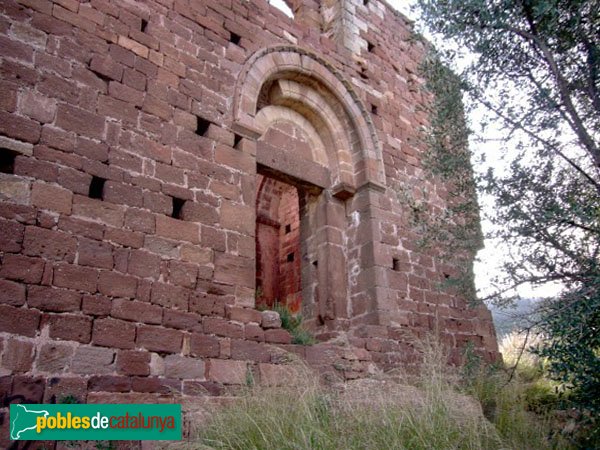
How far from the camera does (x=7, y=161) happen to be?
4.79 meters

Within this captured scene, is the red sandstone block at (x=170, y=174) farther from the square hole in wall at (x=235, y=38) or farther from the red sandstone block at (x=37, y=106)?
the square hole in wall at (x=235, y=38)

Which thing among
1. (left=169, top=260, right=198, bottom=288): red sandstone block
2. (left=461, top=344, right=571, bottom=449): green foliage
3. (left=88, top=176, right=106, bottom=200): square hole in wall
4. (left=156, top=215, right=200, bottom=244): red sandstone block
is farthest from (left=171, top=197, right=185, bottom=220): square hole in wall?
(left=461, top=344, right=571, bottom=449): green foliage

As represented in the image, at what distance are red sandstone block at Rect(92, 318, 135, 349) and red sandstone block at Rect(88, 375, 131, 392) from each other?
0.29 metres

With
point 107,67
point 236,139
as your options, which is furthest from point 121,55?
point 236,139

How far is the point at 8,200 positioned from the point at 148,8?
317cm

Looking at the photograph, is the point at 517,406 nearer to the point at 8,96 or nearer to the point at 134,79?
the point at 134,79

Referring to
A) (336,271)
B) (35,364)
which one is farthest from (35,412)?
(336,271)

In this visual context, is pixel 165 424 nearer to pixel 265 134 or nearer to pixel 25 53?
pixel 25 53

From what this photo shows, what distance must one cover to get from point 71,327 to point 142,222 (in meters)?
1.33

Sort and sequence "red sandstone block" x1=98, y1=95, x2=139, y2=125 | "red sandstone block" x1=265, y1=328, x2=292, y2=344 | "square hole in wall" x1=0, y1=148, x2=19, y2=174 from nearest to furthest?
"square hole in wall" x1=0, y1=148, x2=19, y2=174 → "red sandstone block" x1=98, y1=95, x2=139, y2=125 → "red sandstone block" x1=265, y1=328, x2=292, y2=344

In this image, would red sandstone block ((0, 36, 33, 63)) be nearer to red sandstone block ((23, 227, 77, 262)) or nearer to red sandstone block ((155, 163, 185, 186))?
red sandstone block ((155, 163, 185, 186))

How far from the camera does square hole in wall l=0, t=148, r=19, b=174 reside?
4766 mm

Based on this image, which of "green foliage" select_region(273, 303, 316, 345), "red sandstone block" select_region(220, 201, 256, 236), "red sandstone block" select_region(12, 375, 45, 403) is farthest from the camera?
"green foliage" select_region(273, 303, 316, 345)

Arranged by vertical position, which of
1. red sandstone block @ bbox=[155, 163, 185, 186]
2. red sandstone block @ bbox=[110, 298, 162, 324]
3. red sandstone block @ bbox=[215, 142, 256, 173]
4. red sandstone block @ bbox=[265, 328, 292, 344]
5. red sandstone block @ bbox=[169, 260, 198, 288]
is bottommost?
red sandstone block @ bbox=[265, 328, 292, 344]
